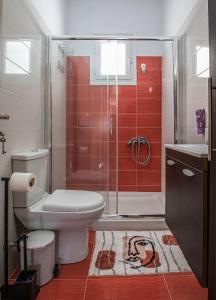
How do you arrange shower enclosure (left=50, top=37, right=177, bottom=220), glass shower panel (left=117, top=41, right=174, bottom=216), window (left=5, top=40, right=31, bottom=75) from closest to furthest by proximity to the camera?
window (left=5, top=40, right=31, bottom=75) → shower enclosure (left=50, top=37, right=177, bottom=220) → glass shower panel (left=117, top=41, right=174, bottom=216)

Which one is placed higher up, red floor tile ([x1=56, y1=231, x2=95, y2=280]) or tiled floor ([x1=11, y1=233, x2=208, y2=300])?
red floor tile ([x1=56, y1=231, x2=95, y2=280])

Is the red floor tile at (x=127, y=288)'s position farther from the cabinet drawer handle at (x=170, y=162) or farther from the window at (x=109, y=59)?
the window at (x=109, y=59)

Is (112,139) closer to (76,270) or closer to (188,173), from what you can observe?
(76,270)

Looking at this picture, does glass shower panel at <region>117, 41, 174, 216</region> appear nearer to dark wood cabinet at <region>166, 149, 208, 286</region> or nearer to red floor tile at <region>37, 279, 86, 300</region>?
dark wood cabinet at <region>166, 149, 208, 286</region>

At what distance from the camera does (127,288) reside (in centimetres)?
152

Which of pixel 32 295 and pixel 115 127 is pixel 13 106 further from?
pixel 115 127

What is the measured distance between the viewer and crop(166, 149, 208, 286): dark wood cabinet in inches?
44.8

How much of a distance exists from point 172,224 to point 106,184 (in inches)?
50.7

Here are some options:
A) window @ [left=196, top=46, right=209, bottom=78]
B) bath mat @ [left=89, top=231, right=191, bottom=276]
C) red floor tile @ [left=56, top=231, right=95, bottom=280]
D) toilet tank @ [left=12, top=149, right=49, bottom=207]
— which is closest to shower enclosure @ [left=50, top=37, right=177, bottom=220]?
bath mat @ [left=89, top=231, right=191, bottom=276]

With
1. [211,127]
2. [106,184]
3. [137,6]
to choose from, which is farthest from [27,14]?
[137,6]

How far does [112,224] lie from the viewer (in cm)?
238

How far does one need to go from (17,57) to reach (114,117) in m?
1.56

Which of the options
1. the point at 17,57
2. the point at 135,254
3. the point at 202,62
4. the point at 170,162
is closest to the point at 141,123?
the point at 202,62

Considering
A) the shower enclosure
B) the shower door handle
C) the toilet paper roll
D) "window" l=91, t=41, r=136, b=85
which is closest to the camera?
the toilet paper roll
